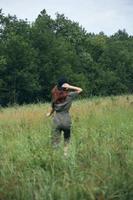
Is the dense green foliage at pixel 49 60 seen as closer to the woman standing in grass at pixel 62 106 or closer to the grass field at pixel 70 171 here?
the woman standing in grass at pixel 62 106

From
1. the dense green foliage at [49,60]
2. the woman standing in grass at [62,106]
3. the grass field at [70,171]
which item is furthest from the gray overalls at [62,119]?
the dense green foliage at [49,60]

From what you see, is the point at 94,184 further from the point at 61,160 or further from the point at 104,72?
the point at 104,72

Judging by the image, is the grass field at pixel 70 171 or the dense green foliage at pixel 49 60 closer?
the grass field at pixel 70 171

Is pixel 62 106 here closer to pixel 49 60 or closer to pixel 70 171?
pixel 70 171

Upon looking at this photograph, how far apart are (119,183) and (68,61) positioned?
71675 mm

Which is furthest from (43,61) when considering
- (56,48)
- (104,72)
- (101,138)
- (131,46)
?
(101,138)

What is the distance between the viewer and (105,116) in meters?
17.7

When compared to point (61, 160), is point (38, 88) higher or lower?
lower

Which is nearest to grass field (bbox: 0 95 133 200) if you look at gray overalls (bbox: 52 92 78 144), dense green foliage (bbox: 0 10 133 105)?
gray overalls (bbox: 52 92 78 144)

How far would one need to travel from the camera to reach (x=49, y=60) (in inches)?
2916

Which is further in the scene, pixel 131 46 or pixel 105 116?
pixel 131 46

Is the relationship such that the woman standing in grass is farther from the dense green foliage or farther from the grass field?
the dense green foliage

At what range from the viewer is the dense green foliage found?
67.4 m

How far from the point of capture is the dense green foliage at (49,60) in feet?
221
